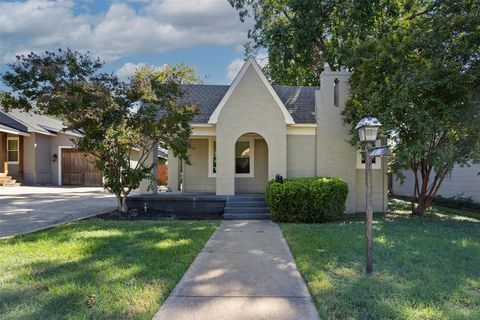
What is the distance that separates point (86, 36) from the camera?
16906 mm

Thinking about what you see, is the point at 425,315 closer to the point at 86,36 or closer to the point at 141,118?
the point at 141,118

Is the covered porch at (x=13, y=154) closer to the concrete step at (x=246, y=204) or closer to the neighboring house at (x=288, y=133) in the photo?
the neighboring house at (x=288, y=133)

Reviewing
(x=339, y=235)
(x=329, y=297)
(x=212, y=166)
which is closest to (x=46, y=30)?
(x=212, y=166)

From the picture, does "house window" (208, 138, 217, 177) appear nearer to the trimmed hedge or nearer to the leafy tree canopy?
the trimmed hedge

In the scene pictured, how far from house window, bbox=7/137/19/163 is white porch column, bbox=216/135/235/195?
17.5 metres

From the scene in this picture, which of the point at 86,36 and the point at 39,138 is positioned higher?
the point at 86,36

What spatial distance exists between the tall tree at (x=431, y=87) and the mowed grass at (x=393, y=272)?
9.01 feet

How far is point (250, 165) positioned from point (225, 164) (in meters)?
2.18

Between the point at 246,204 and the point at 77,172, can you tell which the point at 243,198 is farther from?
the point at 77,172

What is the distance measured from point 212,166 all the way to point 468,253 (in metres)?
10.3

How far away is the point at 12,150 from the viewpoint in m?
24.5

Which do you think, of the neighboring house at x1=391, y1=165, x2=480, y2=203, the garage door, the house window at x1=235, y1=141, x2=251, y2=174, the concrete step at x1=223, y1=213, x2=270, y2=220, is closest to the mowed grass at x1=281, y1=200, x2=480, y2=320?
the concrete step at x1=223, y1=213, x2=270, y2=220

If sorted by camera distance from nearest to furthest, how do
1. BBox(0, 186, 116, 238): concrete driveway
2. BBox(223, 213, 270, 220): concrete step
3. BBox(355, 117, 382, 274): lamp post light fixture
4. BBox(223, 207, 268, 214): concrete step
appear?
BBox(355, 117, 382, 274): lamp post light fixture, BBox(0, 186, 116, 238): concrete driveway, BBox(223, 213, 270, 220): concrete step, BBox(223, 207, 268, 214): concrete step

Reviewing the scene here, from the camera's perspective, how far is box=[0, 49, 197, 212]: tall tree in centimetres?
1046
